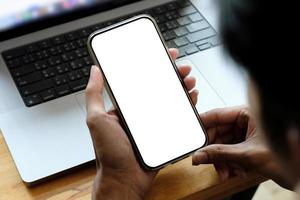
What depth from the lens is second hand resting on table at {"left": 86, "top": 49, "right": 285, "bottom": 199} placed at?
63 cm

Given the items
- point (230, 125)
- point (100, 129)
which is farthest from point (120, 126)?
point (230, 125)

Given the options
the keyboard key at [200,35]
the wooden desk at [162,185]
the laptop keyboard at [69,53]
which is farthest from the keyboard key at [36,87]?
the keyboard key at [200,35]

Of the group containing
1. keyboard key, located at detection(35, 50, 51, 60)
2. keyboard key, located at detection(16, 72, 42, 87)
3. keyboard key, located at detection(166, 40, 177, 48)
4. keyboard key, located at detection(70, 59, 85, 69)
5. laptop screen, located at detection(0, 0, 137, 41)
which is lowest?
keyboard key, located at detection(166, 40, 177, 48)

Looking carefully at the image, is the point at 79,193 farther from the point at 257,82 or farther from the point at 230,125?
the point at 257,82

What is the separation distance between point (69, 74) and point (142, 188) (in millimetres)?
201

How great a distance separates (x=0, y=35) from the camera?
0.77 m

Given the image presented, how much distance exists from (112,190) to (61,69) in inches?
8.0

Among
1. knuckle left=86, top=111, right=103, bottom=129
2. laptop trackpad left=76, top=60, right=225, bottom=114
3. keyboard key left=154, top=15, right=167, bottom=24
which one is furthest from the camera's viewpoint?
keyboard key left=154, top=15, right=167, bottom=24

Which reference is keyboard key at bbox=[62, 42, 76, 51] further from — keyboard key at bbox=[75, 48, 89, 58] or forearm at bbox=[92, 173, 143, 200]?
forearm at bbox=[92, 173, 143, 200]

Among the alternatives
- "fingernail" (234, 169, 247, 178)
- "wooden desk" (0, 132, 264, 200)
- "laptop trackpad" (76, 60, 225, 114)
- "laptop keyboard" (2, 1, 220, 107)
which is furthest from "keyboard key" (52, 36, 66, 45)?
"fingernail" (234, 169, 247, 178)

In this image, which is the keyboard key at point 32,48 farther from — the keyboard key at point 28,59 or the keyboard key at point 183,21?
the keyboard key at point 183,21

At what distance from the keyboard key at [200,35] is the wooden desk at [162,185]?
203mm

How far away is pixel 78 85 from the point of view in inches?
29.5

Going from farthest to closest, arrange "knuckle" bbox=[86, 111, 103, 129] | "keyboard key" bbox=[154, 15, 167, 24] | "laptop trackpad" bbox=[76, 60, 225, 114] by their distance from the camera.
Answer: "keyboard key" bbox=[154, 15, 167, 24] < "laptop trackpad" bbox=[76, 60, 225, 114] < "knuckle" bbox=[86, 111, 103, 129]
